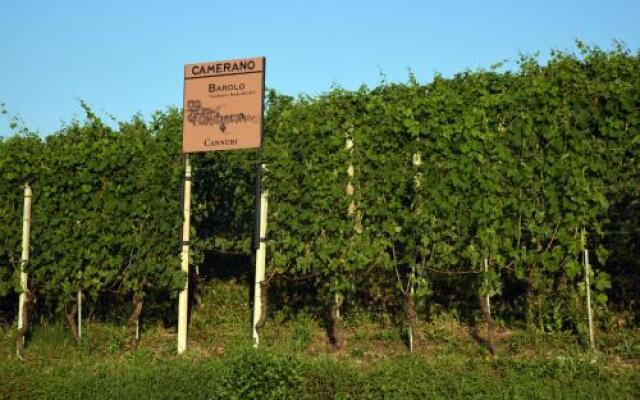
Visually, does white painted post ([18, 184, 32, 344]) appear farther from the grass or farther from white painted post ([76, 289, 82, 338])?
white painted post ([76, 289, 82, 338])

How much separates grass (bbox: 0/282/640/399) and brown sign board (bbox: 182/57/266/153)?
230cm

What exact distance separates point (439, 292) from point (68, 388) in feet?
14.3

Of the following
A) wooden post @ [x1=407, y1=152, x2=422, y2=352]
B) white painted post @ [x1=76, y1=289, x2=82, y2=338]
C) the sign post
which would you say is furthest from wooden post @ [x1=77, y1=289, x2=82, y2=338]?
wooden post @ [x1=407, y1=152, x2=422, y2=352]

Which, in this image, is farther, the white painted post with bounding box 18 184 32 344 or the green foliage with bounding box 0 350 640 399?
the white painted post with bounding box 18 184 32 344

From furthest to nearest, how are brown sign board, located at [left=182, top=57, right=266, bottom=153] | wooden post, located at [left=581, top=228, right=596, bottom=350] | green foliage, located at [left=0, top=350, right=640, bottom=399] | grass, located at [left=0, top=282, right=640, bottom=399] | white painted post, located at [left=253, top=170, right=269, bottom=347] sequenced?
brown sign board, located at [left=182, top=57, right=266, bottom=153]
white painted post, located at [left=253, top=170, right=269, bottom=347]
wooden post, located at [left=581, top=228, right=596, bottom=350]
grass, located at [left=0, top=282, right=640, bottom=399]
green foliage, located at [left=0, top=350, right=640, bottom=399]

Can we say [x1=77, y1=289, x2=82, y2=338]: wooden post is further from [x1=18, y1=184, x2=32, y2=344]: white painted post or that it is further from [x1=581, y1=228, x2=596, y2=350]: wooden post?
[x1=581, y1=228, x2=596, y2=350]: wooden post

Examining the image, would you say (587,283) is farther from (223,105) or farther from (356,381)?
(223,105)

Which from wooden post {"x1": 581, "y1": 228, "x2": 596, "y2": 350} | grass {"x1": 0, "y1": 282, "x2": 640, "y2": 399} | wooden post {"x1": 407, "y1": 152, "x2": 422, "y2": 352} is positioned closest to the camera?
grass {"x1": 0, "y1": 282, "x2": 640, "y2": 399}

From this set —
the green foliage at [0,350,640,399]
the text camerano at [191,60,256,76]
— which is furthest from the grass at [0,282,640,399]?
the text camerano at [191,60,256,76]

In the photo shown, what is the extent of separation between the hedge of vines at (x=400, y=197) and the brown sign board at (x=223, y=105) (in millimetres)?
302

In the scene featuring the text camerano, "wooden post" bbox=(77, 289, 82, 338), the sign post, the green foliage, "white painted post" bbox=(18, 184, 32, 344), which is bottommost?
the green foliage

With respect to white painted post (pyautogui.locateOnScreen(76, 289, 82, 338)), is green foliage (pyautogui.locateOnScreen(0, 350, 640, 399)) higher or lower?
lower

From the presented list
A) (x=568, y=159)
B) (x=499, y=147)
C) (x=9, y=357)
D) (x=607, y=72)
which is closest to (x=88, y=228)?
(x=9, y=357)

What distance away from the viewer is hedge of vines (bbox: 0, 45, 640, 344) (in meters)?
8.12
